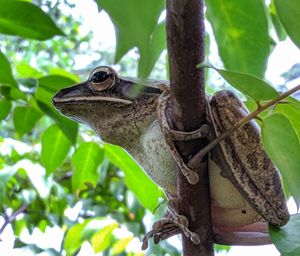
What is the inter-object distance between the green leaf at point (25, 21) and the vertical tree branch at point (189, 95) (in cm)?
26

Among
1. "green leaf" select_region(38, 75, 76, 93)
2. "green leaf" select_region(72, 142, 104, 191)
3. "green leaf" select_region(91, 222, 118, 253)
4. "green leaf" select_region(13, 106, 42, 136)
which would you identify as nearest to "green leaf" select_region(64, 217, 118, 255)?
"green leaf" select_region(91, 222, 118, 253)

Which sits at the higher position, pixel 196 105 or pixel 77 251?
pixel 196 105

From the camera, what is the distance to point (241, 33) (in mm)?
708

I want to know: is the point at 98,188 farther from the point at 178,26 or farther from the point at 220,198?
the point at 178,26

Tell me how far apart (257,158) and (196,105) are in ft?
0.68

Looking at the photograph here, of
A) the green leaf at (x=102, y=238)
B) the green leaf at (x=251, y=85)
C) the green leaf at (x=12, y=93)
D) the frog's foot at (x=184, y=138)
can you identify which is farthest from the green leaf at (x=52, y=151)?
the green leaf at (x=251, y=85)

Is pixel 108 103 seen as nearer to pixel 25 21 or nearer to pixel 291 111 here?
pixel 25 21

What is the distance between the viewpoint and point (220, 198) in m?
0.80

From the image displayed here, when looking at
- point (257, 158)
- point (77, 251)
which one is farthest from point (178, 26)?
point (77, 251)

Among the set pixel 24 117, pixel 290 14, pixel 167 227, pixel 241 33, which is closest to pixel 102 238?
pixel 24 117

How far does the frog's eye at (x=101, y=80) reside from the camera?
837 millimetres

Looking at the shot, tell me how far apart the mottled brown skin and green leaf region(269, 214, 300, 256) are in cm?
2

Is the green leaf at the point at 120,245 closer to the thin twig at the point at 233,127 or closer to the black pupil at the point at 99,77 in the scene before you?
the black pupil at the point at 99,77

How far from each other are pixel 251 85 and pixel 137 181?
0.57 meters
